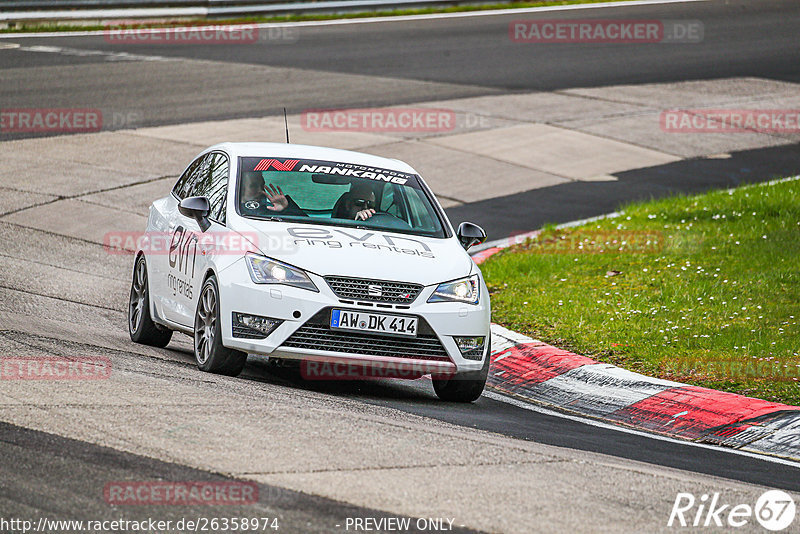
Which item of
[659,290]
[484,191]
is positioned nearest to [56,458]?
[659,290]

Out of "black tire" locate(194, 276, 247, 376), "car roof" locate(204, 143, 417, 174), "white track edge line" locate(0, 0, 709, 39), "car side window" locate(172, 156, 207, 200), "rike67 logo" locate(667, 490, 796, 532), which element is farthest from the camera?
"white track edge line" locate(0, 0, 709, 39)

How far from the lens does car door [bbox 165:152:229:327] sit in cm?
880

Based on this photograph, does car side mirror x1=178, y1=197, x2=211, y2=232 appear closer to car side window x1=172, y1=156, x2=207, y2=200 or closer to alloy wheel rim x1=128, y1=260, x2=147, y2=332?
car side window x1=172, y1=156, x2=207, y2=200

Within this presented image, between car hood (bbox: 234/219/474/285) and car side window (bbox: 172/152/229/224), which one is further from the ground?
car side window (bbox: 172/152/229/224)

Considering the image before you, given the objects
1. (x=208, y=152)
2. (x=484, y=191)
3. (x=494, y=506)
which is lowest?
(x=484, y=191)

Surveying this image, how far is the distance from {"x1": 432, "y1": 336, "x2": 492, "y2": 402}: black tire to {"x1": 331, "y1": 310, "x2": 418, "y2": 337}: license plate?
64cm

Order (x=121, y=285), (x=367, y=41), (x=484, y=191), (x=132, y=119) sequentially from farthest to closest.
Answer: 1. (x=367, y=41)
2. (x=132, y=119)
3. (x=484, y=191)
4. (x=121, y=285)

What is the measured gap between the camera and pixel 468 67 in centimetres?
2680

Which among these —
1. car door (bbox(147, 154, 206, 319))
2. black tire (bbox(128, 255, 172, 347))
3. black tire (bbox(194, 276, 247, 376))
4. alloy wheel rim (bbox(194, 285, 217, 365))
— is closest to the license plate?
black tire (bbox(194, 276, 247, 376))

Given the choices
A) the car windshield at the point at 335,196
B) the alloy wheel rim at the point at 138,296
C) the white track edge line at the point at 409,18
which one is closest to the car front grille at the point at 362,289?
the car windshield at the point at 335,196

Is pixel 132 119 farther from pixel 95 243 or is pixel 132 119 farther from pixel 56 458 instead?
pixel 56 458

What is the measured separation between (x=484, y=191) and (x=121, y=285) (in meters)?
6.45

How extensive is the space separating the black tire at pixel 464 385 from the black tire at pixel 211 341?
1.41m

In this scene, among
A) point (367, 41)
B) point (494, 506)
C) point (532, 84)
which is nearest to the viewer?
point (494, 506)
